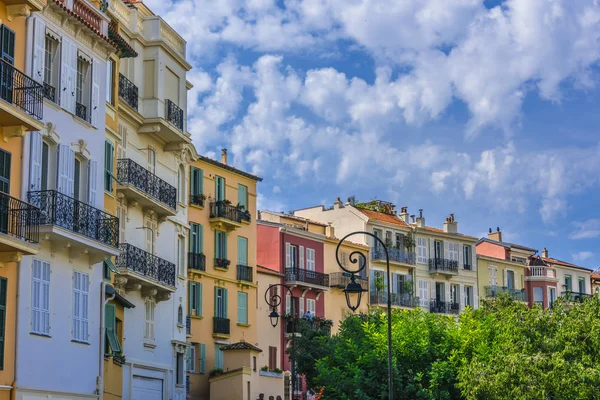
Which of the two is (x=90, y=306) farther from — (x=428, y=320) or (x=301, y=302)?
(x=301, y=302)

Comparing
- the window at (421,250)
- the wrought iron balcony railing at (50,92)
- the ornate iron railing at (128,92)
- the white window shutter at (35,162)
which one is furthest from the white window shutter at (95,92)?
the window at (421,250)

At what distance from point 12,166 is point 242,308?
35.4 m

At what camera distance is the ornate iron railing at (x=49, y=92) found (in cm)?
2955

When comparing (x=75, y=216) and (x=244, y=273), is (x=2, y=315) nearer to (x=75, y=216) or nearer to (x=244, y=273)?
(x=75, y=216)

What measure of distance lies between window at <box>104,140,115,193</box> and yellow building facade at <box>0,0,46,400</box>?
255 inches

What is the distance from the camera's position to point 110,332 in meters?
34.5

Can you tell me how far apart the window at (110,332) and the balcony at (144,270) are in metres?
4.79

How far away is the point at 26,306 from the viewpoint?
27906mm

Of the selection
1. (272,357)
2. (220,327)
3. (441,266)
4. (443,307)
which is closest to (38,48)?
(220,327)

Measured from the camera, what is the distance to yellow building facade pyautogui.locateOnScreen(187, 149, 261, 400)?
5672 centimetres

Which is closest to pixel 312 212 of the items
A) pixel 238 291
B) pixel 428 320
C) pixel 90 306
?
pixel 238 291

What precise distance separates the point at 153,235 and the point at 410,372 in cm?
1140

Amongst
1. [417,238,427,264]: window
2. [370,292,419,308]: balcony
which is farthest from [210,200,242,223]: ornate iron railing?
[417,238,427,264]: window

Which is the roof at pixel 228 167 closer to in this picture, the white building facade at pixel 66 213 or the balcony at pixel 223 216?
the balcony at pixel 223 216
